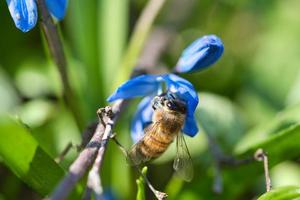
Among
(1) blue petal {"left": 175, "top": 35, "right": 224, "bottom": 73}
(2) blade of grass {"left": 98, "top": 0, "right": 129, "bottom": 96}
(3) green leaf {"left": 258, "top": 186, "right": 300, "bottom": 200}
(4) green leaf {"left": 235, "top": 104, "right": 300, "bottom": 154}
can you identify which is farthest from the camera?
(2) blade of grass {"left": 98, "top": 0, "right": 129, "bottom": 96}

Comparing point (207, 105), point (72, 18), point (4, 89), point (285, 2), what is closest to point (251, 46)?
point (285, 2)

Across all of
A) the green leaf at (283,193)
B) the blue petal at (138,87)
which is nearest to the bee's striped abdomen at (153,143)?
the blue petal at (138,87)

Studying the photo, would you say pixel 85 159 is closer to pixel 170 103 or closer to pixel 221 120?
pixel 170 103

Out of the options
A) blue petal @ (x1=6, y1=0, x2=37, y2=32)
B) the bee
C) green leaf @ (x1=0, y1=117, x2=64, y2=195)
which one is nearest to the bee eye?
the bee

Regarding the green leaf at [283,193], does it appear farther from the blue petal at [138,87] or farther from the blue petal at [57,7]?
the blue petal at [57,7]

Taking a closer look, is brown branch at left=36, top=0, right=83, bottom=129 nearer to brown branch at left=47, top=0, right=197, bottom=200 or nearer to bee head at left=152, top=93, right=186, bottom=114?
brown branch at left=47, top=0, right=197, bottom=200

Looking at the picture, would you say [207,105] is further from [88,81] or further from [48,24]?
[48,24]

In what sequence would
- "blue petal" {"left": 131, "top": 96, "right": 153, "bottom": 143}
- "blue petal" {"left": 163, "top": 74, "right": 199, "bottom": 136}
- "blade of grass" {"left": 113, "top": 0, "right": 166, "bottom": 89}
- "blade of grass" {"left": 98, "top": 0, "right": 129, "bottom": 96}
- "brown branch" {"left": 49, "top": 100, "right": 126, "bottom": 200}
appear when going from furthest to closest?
1. "blade of grass" {"left": 98, "top": 0, "right": 129, "bottom": 96}
2. "blade of grass" {"left": 113, "top": 0, "right": 166, "bottom": 89}
3. "blue petal" {"left": 131, "top": 96, "right": 153, "bottom": 143}
4. "blue petal" {"left": 163, "top": 74, "right": 199, "bottom": 136}
5. "brown branch" {"left": 49, "top": 100, "right": 126, "bottom": 200}

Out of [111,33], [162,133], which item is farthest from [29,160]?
[111,33]
